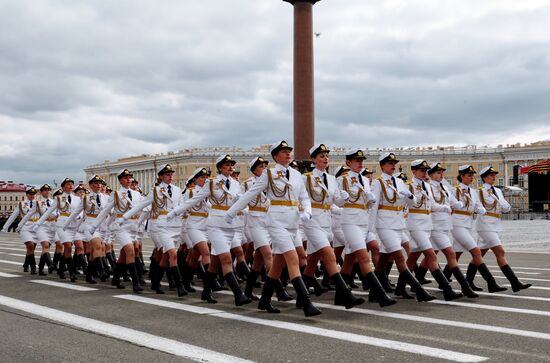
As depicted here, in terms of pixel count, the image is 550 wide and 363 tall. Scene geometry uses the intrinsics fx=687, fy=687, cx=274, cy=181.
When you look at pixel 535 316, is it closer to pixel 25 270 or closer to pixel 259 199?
pixel 259 199

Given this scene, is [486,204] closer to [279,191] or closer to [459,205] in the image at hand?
[459,205]

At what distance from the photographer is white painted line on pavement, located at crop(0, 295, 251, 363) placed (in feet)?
19.9

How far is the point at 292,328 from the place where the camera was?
7.36m

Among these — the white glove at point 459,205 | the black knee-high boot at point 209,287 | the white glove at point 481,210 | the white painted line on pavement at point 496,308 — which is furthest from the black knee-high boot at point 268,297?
the white glove at point 481,210

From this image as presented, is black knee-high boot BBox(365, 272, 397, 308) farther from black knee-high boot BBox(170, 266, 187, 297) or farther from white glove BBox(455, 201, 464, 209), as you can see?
black knee-high boot BBox(170, 266, 187, 297)

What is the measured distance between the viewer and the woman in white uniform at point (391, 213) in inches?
359

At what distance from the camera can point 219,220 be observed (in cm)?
952

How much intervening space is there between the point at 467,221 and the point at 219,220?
3997mm

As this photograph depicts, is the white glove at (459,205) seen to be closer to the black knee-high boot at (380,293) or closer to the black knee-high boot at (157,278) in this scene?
the black knee-high boot at (380,293)

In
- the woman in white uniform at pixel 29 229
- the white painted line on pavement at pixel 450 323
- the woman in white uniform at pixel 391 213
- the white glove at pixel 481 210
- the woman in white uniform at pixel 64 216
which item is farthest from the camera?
the woman in white uniform at pixel 29 229

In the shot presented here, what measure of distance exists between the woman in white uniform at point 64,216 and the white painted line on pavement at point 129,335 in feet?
14.3

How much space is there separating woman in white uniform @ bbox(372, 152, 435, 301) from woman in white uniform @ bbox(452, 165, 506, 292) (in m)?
1.35

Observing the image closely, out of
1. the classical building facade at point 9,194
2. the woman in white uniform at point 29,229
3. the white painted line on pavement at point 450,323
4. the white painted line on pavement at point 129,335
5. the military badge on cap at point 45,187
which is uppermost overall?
the classical building facade at point 9,194

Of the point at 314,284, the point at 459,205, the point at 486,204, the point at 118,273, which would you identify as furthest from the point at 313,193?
the point at 118,273
